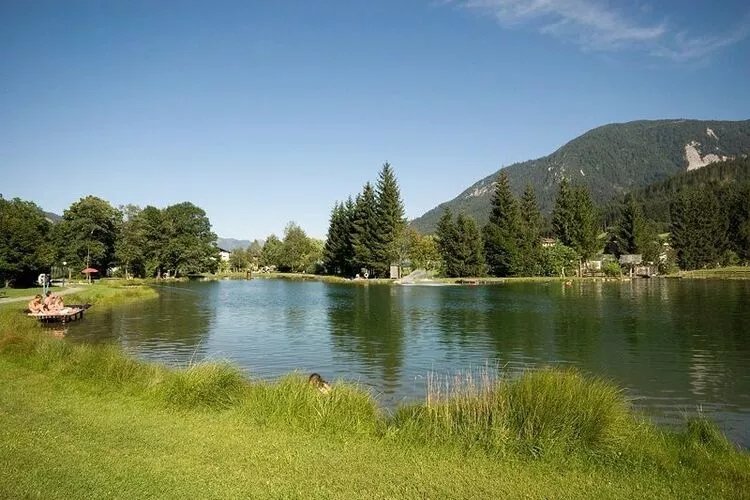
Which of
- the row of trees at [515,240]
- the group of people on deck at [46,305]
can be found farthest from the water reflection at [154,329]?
the row of trees at [515,240]

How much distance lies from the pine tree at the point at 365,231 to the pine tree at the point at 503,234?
2097 cm

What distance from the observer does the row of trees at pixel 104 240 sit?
196ft

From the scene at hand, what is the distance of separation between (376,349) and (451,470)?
18.9 metres

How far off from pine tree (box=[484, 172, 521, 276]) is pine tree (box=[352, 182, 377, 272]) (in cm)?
2097

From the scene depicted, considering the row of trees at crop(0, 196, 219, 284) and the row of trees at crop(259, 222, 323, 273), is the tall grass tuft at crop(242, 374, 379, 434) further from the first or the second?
the row of trees at crop(259, 222, 323, 273)

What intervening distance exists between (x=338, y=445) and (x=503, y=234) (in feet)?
301

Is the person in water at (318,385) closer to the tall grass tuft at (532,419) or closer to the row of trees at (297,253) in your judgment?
the tall grass tuft at (532,419)

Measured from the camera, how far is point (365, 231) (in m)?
100

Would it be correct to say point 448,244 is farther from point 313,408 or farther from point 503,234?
point 313,408

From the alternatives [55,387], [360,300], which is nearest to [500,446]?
[55,387]

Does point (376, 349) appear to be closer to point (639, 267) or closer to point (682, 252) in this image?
point (639, 267)

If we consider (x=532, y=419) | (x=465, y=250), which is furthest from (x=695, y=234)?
(x=532, y=419)

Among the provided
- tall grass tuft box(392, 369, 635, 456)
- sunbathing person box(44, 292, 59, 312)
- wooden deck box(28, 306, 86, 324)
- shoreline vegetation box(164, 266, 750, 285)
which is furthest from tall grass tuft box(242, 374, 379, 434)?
shoreline vegetation box(164, 266, 750, 285)

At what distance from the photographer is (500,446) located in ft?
32.6
